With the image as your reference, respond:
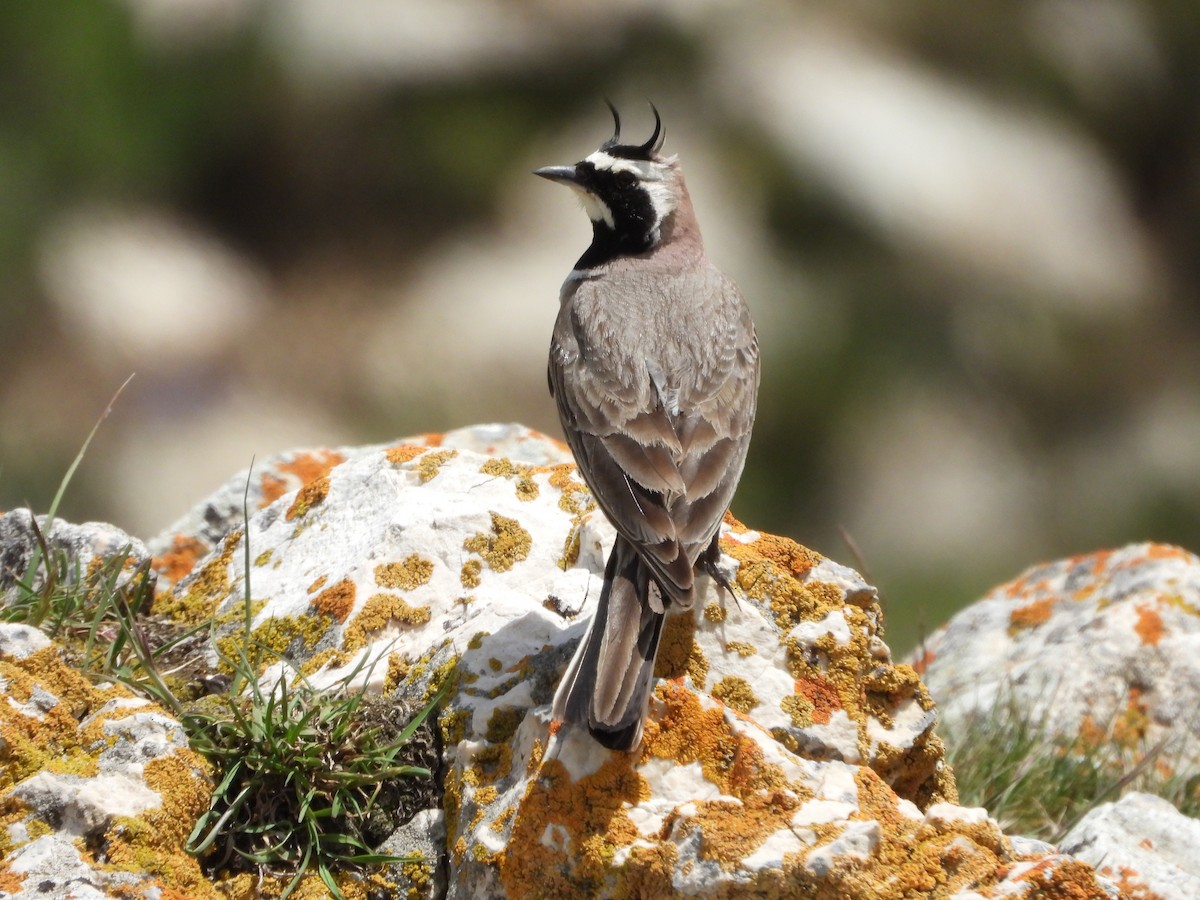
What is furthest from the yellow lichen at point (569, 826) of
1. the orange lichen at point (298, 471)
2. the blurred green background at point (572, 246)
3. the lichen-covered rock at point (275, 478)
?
the blurred green background at point (572, 246)

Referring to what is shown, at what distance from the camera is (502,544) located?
491 cm

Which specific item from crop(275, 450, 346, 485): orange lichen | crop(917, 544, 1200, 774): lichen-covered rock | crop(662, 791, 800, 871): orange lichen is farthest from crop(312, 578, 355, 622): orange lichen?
crop(917, 544, 1200, 774): lichen-covered rock

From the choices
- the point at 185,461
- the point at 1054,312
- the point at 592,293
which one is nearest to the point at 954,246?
the point at 1054,312

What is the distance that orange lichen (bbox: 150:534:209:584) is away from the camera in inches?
226

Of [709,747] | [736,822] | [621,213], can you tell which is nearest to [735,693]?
[709,747]

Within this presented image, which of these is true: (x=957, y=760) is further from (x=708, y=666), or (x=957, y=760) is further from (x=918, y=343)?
(x=918, y=343)

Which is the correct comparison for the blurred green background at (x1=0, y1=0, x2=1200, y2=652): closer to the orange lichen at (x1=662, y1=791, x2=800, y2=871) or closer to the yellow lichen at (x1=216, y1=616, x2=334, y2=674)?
the yellow lichen at (x1=216, y1=616, x2=334, y2=674)

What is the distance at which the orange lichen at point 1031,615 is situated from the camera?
23.0 ft

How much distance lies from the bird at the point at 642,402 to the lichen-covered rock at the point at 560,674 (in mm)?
204

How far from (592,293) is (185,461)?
26.8ft

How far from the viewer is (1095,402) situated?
15195 millimetres

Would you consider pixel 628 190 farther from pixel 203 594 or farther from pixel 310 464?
pixel 203 594

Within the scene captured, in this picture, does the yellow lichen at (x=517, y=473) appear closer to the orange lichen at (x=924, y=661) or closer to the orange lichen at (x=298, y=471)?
the orange lichen at (x=298, y=471)

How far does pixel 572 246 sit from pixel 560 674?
35.9 feet
